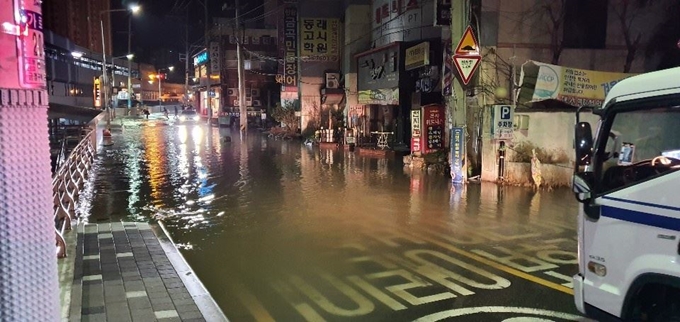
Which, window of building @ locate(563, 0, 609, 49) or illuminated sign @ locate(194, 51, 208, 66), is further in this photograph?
illuminated sign @ locate(194, 51, 208, 66)

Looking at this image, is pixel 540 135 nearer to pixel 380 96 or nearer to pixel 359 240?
pixel 359 240

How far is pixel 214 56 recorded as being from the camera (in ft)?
Result: 197

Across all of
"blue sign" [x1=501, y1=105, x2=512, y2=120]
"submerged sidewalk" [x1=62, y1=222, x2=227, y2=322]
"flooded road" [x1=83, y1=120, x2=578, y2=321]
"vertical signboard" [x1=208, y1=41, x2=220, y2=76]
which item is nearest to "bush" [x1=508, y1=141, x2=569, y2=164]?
"blue sign" [x1=501, y1=105, x2=512, y2=120]

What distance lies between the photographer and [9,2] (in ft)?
10.3

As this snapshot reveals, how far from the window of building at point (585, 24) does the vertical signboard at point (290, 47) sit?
21218mm

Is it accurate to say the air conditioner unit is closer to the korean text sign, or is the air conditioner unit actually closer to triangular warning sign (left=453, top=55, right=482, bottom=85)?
the korean text sign

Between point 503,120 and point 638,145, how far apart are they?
35.4ft

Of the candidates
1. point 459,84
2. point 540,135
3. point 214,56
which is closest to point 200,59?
point 214,56

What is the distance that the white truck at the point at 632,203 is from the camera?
4016 mm

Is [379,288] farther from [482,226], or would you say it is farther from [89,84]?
[89,84]

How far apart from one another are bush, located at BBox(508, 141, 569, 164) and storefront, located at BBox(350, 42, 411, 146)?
9911mm

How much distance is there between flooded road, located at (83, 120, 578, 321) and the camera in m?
6.46

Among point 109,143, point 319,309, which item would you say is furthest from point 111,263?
point 109,143

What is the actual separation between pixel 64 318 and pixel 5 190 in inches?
103
